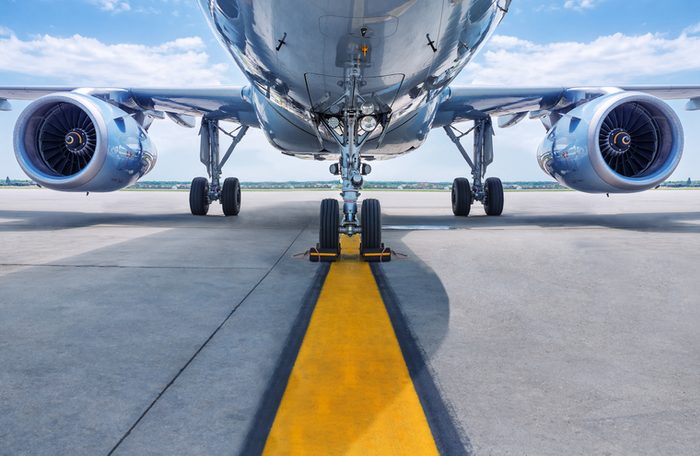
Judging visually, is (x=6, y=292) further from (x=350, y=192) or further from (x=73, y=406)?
(x=350, y=192)

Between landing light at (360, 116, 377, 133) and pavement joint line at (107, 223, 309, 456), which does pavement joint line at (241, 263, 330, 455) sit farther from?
landing light at (360, 116, 377, 133)

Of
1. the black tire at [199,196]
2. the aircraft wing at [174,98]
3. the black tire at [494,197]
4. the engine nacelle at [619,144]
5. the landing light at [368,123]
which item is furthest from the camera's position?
the black tire at [494,197]

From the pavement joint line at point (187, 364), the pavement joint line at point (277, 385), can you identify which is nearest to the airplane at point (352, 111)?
the pavement joint line at point (187, 364)

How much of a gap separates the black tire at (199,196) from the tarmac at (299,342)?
4.73 m

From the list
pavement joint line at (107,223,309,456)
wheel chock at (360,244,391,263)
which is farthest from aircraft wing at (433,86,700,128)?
pavement joint line at (107,223,309,456)

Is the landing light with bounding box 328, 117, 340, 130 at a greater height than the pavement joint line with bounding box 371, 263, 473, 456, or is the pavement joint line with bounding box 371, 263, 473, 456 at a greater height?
the landing light with bounding box 328, 117, 340, 130

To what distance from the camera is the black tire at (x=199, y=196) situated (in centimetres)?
855

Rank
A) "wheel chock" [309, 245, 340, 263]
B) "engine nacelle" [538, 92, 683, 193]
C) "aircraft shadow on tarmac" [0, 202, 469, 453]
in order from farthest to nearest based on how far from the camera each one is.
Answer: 1. "engine nacelle" [538, 92, 683, 193]
2. "wheel chock" [309, 245, 340, 263]
3. "aircraft shadow on tarmac" [0, 202, 469, 453]

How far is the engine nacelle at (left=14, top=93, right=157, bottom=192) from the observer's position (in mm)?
6070

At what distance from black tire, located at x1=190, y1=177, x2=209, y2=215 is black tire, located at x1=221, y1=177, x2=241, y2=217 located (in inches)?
13.6

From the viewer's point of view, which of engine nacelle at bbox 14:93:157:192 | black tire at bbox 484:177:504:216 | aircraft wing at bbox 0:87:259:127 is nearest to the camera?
engine nacelle at bbox 14:93:157:192

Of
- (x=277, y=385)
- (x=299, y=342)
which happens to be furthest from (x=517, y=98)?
(x=277, y=385)

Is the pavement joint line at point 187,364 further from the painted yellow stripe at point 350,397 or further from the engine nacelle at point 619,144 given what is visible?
the engine nacelle at point 619,144

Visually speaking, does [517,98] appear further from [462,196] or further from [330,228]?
[330,228]
